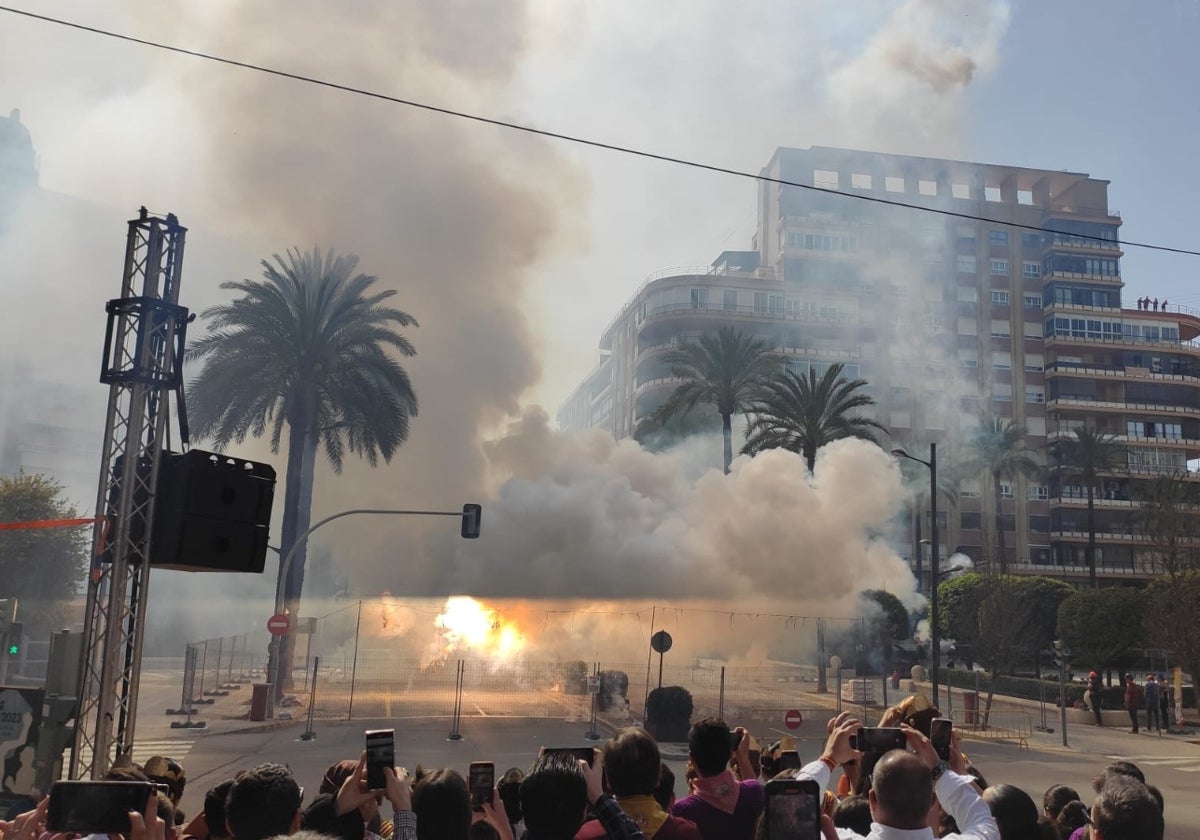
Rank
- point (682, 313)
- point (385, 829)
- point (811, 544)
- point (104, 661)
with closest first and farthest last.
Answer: point (385, 829), point (104, 661), point (811, 544), point (682, 313)

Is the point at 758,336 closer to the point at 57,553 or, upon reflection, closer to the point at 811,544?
the point at 811,544

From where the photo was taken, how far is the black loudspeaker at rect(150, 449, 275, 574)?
28.7ft

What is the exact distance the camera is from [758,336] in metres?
78.6

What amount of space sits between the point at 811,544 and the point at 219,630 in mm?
28999

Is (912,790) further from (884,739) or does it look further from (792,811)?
(884,739)

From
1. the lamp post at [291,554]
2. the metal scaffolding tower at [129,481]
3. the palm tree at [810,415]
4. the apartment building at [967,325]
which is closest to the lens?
the metal scaffolding tower at [129,481]

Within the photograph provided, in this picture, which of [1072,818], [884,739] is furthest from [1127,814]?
[1072,818]

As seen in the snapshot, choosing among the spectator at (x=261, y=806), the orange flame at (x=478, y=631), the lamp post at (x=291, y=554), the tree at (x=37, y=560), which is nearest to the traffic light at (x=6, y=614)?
the lamp post at (x=291, y=554)

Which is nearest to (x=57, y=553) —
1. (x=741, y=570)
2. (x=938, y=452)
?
(x=741, y=570)

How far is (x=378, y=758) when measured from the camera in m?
3.91

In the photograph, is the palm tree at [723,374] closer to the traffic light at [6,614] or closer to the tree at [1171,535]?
the tree at [1171,535]

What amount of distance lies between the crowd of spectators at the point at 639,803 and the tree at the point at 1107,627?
43406mm

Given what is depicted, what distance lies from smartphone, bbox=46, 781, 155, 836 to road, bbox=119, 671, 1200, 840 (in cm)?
1209

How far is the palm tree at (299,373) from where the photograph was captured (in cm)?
3134
